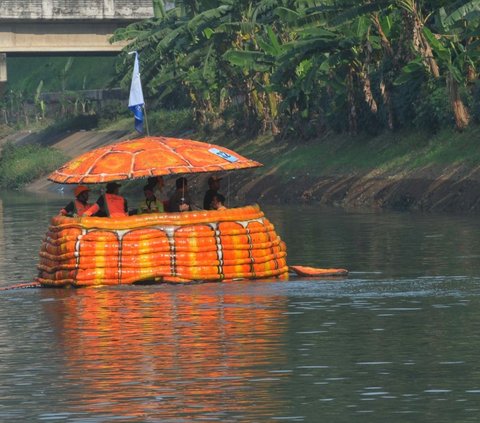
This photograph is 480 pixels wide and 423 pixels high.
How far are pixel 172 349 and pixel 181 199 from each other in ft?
27.2

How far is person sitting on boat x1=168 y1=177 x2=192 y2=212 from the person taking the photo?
2700cm

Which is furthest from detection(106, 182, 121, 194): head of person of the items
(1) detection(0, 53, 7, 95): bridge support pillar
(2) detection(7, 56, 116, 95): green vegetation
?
(2) detection(7, 56, 116, 95): green vegetation

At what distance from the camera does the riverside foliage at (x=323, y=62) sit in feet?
162

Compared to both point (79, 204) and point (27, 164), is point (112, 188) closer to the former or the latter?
point (79, 204)

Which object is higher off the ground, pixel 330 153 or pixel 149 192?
pixel 330 153

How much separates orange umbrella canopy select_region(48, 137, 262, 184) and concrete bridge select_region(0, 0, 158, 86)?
5238 centimetres

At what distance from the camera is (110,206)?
1058 inches

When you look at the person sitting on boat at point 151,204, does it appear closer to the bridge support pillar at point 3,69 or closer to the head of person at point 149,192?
the head of person at point 149,192

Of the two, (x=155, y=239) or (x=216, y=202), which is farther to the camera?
(x=216, y=202)

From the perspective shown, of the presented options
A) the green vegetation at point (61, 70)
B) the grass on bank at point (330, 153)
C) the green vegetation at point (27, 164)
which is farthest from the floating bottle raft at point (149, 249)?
the green vegetation at point (61, 70)

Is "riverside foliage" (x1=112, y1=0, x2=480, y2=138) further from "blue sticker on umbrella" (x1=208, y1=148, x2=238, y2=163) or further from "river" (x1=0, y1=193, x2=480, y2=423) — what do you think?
"river" (x1=0, y1=193, x2=480, y2=423)

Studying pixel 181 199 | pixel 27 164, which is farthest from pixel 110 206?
pixel 27 164

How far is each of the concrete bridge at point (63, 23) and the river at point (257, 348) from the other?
4959cm

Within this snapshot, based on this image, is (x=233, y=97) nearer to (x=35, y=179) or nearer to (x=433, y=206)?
(x=35, y=179)
